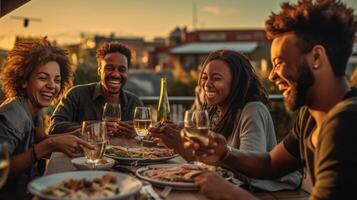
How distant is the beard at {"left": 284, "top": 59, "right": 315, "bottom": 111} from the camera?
1.55 meters

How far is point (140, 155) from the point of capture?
2092mm

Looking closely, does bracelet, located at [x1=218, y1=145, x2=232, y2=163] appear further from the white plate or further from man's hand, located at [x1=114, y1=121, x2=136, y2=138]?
man's hand, located at [x1=114, y1=121, x2=136, y2=138]

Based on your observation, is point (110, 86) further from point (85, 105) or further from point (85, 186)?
point (85, 186)

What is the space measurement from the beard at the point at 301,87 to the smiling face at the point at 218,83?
0.86 m

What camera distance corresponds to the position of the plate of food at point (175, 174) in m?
1.57

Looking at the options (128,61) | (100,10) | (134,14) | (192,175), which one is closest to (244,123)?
(192,175)

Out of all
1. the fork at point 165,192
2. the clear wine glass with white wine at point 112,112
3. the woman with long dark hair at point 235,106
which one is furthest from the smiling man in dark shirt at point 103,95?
the fork at point 165,192

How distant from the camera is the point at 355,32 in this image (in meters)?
1.59

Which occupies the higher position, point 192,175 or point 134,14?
point 134,14

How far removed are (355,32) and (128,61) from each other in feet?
7.65

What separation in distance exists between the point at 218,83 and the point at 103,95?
50.4 inches

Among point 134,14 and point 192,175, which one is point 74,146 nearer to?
point 192,175

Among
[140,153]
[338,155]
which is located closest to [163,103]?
[140,153]

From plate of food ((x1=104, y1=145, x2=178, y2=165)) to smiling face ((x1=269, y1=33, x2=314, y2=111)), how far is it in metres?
0.70
